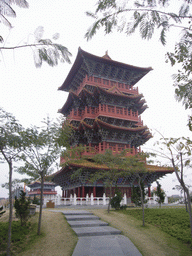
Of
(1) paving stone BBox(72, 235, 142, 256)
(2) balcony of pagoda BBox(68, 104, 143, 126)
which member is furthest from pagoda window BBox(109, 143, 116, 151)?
(1) paving stone BBox(72, 235, 142, 256)

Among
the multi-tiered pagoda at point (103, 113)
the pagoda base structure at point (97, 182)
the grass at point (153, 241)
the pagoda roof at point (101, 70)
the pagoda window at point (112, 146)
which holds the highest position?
the pagoda roof at point (101, 70)

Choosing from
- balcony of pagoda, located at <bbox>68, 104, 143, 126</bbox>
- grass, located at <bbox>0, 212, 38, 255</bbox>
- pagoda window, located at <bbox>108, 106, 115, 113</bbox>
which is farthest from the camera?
pagoda window, located at <bbox>108, 106, 115, 113</bbox>

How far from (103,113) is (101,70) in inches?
323

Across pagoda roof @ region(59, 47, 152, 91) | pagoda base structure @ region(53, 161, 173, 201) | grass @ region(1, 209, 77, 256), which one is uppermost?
pagoda roof @ region(59, 47, 152, 91)

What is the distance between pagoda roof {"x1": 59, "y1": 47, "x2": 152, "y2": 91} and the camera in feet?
104

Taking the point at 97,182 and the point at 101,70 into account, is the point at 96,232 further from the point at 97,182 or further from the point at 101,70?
the point at 101,70

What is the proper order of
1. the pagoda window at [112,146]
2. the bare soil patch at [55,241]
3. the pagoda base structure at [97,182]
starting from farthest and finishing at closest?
the pagoda window at [112,146] → the pagoda base structure at [97,182] → the bare soil patch at [55,241]

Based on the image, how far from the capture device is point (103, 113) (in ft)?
96.0

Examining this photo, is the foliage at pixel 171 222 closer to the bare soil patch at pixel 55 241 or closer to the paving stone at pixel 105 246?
the paving stone at pixel 105 246

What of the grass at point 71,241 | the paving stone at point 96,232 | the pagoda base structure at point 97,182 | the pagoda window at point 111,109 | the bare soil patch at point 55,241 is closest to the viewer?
the bare soil patch at point 55,241

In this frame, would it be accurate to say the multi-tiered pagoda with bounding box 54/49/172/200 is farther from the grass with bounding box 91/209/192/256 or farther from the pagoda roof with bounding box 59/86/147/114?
the grass with bounding box 91/209/192/256

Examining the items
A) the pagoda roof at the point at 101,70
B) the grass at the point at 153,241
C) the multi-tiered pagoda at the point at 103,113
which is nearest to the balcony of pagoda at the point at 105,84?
the multi-tiered pagoda at the point at 103,113

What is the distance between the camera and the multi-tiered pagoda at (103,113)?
28.7 m

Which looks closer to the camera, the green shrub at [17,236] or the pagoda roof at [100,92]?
the green shrub at [17,236]
